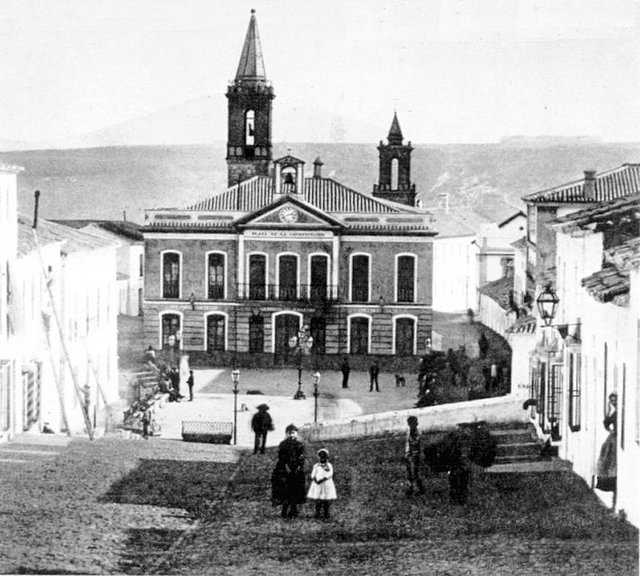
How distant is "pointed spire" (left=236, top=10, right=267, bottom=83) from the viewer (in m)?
9.57

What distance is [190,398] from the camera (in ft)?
32.9

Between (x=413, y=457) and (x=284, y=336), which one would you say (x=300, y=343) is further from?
(x=413, y=457)

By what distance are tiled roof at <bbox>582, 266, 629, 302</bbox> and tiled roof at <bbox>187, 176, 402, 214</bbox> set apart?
94.3 inches

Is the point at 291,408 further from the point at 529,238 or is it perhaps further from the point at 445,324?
the point at 529,238

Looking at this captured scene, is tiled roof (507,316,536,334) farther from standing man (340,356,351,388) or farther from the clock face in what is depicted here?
the clock face

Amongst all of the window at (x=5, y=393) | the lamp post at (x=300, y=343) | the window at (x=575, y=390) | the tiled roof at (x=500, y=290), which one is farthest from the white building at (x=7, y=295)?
the window at (x=575, y=390)

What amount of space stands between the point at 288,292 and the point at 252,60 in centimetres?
191

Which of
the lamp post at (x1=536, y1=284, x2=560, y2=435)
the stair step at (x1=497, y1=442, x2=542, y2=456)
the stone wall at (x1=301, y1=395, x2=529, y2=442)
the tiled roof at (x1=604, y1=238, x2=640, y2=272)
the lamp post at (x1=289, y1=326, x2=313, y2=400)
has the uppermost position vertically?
the tiled roof at (x1=604, y1=238, x2=640, y2=272)

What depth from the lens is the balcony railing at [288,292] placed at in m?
10.3

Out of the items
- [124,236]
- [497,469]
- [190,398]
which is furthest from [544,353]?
[124,236]

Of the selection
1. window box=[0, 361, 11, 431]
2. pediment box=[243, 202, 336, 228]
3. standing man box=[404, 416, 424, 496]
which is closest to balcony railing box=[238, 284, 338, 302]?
pediment box=[243, 202, 336, 228]

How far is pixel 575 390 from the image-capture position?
9.44 m

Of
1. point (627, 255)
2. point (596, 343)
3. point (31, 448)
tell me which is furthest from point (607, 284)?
point (31, 448)

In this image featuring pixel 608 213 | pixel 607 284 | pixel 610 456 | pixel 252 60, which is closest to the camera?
pixel 607 284
